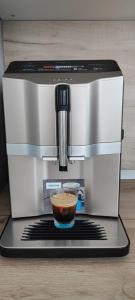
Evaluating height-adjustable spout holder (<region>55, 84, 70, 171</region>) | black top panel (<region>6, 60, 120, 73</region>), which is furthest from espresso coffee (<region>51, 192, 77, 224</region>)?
black top panel (<region>6, 60, 120, 73</region>)

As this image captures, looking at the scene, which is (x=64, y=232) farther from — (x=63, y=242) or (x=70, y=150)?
(x=70, y=150)

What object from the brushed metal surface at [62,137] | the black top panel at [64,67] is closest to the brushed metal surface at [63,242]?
the brushed metal surface at [62,137]

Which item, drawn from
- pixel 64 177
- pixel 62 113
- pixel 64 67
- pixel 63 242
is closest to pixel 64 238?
pixel 63 242

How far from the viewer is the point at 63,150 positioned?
638 mm

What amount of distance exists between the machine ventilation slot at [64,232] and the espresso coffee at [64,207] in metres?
0.03

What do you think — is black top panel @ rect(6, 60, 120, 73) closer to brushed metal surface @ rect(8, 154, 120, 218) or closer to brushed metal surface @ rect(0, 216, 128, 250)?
brushed metal surface @ rect(8, 154, 120, 218)

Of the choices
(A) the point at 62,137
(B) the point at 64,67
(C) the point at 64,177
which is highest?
(B) the point at 64,67

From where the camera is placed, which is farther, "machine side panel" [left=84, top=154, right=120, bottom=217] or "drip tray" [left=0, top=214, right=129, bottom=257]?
"machine side panel" [left=84, top=154, right=120, bottom=217]

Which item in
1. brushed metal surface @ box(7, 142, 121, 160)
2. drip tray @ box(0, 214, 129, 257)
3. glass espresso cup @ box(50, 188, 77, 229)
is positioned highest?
brushed metal surface @ box(7, 142, 121, 160)

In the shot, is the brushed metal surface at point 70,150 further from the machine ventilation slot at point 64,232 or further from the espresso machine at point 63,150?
the machine ventilation slot at point 64,232

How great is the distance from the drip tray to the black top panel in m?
0.37

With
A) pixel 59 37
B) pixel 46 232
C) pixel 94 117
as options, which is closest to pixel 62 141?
pixel 94 117

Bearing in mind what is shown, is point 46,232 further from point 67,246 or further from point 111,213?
point 111,213

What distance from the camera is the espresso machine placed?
620 millimetres
